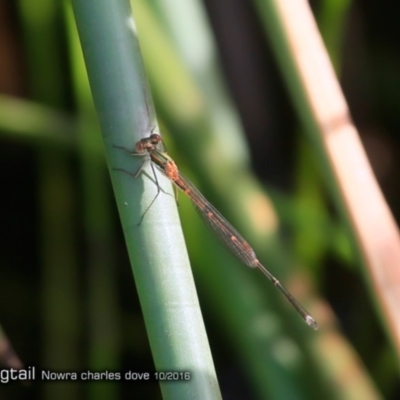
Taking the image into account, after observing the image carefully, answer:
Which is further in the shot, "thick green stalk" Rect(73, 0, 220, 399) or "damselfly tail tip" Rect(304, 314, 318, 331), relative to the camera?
"damselfly tail tip" Rect(304, 314, 318, 331)

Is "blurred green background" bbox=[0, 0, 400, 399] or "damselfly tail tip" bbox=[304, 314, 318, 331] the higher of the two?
"blurred green background" bbox=[0, 0, 400, 399]

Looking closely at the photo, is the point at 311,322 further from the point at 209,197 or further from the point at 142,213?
the point at 142,213

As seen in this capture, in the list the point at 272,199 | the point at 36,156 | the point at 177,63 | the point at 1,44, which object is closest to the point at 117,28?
the point at 177,63

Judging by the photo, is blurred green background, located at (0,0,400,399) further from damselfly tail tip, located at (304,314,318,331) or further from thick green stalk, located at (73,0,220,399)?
thick green stalk, located at (73,0,220,399)

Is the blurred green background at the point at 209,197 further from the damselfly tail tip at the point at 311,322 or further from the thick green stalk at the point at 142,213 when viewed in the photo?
the thick green stalk at the point at 142,213

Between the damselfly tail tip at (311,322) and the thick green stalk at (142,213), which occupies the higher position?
the damselfly tail tip at (311,322)

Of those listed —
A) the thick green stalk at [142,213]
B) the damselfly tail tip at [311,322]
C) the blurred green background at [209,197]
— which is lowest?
the thick green stalk at [142,213]

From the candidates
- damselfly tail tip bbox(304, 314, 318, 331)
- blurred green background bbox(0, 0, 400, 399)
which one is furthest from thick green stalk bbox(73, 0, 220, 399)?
damselfly tail tip bbox(304, 314, 318, 331)

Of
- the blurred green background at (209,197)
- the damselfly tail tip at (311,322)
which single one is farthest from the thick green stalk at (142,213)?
the damselfly tail tip at (311,322)

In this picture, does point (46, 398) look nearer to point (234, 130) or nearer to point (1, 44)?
point (234, 130)
